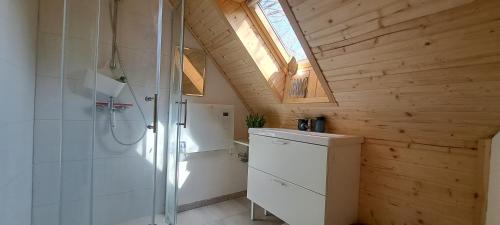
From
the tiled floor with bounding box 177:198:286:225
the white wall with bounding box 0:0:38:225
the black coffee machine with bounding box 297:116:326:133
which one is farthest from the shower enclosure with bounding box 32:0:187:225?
the black coffee machine with bounding box 297:116:326:133

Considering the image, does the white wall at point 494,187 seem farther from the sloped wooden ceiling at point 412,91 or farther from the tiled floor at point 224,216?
the tiled floor at point 224,216

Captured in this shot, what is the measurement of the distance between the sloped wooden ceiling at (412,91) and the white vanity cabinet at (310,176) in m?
0.20

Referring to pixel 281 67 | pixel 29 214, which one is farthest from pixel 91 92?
pixel 281 67

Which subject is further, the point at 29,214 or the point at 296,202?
the point at 296,202

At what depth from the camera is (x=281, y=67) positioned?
2.54m

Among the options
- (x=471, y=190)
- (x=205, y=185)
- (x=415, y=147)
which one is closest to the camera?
(x=471, y=190)

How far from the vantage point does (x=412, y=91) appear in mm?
1520

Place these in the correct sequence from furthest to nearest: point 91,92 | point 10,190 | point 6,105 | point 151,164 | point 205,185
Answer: point 205,185 < point 151,164 < point 91,92 < point 10,190 < point 6,105

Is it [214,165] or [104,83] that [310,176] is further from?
[104,83]

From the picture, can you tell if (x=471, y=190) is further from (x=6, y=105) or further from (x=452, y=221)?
(x=6, y=105)

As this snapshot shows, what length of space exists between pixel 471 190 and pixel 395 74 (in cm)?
86

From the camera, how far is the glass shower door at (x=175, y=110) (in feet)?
7.17

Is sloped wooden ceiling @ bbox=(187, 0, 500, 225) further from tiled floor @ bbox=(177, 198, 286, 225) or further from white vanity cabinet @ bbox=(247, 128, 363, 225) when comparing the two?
tiled floor @ bbox=(177, 198, 286, 225)

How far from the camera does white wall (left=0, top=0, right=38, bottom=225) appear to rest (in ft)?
3.74
